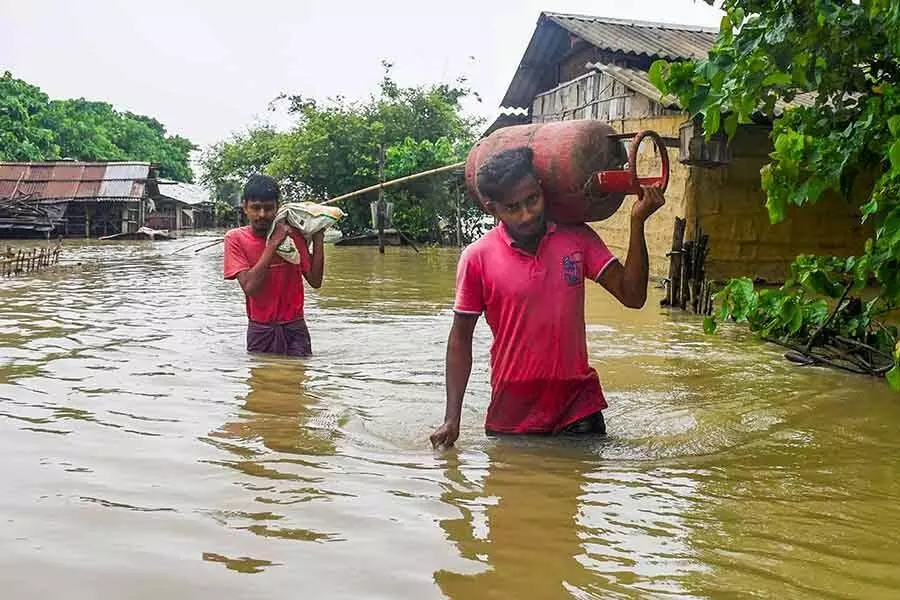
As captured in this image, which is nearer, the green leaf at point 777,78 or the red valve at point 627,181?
the red valve at point 627,181

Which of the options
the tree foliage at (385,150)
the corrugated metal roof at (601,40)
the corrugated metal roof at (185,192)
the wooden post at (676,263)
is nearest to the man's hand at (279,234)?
the wooden post at (676,263)

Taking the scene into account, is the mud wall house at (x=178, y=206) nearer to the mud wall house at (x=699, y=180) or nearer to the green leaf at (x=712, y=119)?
the mud wall house at (x=699, y=180)

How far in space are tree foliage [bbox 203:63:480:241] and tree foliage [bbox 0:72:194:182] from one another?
1288 centimetres

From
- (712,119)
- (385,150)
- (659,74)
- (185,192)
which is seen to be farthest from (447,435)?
(185,192)

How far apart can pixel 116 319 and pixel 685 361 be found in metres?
5.63

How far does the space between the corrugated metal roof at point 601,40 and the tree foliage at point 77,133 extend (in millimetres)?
26766

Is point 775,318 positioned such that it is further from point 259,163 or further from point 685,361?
point 259,163

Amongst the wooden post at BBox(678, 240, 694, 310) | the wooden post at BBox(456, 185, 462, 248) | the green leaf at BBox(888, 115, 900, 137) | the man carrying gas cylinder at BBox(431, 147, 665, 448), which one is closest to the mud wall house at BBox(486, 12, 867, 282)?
the wooden post at BBox(678, 240, 694, 310)

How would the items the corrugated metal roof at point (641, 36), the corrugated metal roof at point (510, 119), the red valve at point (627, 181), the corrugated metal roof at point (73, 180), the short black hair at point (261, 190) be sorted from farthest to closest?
the corrugated metal roof at point (73, 180), the corrugated metal roof at point (510, 119), the corrugated metal roof at point (641, 36), the short black hair at point (261, 190), the red valve at point (627, 181)

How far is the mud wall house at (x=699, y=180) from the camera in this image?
1246cm

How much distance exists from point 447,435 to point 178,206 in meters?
43.2

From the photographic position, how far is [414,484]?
11.4ft

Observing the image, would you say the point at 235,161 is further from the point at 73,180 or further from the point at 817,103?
the point at 817,103

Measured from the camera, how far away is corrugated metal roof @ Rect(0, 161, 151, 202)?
118 ft
